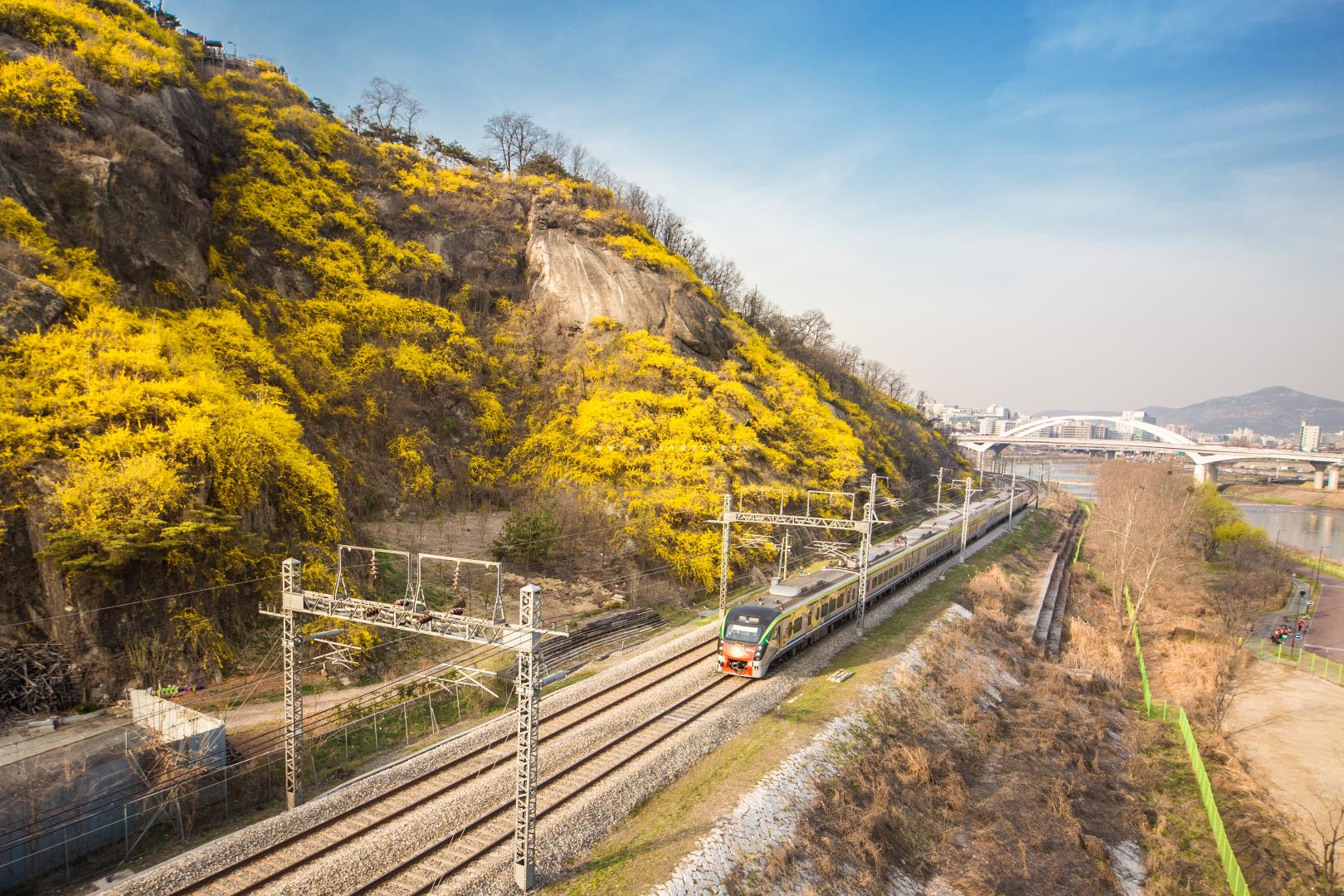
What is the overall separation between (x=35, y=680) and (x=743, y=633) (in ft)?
68.4

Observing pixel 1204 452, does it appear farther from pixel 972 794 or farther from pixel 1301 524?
pixel 972 794

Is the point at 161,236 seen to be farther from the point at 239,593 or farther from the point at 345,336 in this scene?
the point at 239,593

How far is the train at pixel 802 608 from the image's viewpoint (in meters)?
23.6

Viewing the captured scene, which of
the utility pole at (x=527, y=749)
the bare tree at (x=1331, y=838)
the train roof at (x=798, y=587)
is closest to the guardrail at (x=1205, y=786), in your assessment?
the bare tree at (x=1331, y=838)

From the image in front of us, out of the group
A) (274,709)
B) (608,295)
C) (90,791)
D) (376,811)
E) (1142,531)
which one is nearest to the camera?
(90,791)

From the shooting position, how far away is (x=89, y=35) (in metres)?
A: 34.9

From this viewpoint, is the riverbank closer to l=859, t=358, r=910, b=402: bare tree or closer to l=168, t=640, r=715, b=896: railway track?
l=859, t=358, r=910, b=402: bare tree

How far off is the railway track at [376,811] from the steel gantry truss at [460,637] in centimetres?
→ 192

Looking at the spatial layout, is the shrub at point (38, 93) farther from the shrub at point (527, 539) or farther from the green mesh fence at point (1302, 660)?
the green mesh fence at point (1302, 660)

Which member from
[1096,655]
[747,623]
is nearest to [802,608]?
[747,623]

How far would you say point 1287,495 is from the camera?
123 metres

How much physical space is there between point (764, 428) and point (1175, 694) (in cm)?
2693

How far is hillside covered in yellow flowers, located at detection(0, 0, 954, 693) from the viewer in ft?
68.7

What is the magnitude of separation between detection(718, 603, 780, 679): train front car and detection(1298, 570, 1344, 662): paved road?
123 ft
